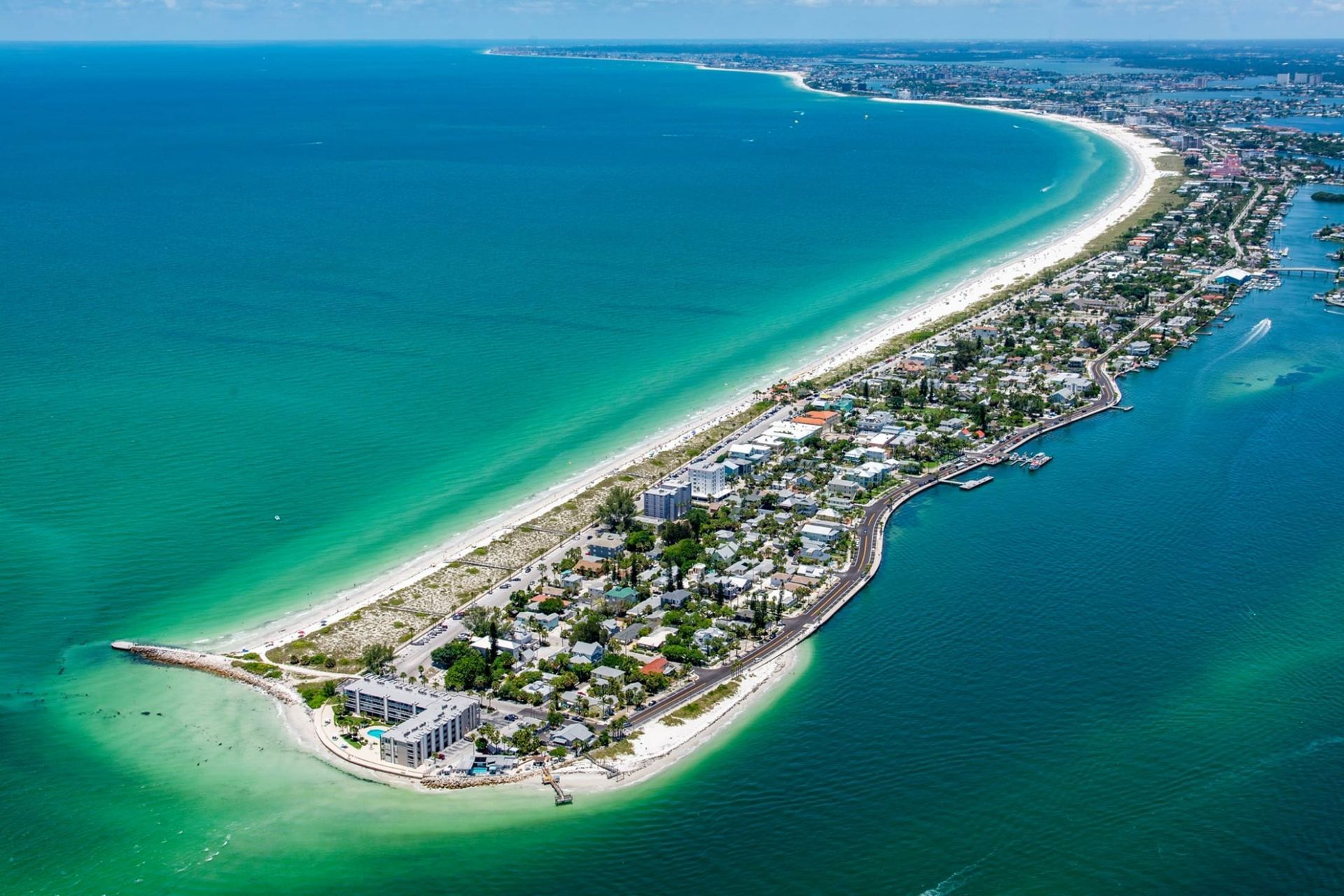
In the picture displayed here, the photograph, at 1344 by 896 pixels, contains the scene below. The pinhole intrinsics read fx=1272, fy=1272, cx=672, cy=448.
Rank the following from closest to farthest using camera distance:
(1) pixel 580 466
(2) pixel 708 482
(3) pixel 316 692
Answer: (3) pixel 316 692 → (2) pixel 708 482 → (1) pixel 580 466

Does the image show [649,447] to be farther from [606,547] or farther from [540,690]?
[540,690]

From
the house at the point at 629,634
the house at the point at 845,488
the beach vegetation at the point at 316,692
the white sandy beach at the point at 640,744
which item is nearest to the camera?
the white sandy beach at the point at 640,744

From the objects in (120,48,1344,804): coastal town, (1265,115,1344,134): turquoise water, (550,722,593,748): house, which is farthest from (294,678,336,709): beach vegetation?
(1265,115,1344,134): turquoise water

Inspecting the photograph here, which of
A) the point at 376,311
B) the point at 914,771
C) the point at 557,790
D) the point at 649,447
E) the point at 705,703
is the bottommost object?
the point at 557,790

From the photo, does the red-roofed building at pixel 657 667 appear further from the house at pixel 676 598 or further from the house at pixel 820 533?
the house at pixel 820 533

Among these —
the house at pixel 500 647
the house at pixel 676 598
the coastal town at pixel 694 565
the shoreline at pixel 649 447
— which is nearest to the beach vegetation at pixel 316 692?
the coastal town at pixel 694 565

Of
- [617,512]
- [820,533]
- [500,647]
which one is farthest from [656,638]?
[820,533]
